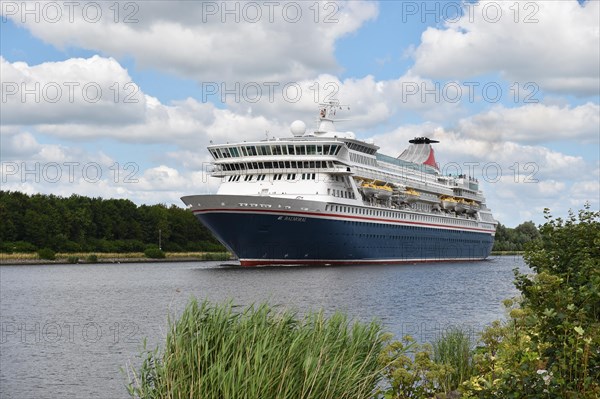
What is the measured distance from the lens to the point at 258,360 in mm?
11461

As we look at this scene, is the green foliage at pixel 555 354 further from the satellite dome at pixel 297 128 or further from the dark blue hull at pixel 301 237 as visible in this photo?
the satellite dome at pixel 297 128

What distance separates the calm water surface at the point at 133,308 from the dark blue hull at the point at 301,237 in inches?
109

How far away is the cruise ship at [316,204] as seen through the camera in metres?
61.4

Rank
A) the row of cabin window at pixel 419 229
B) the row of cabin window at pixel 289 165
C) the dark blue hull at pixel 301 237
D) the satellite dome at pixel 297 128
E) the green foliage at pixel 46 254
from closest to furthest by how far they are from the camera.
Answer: the dark blue hull at pixel 301 237 → the row of cabin window at pixel 289 165 → the row of cabin window at pixel 419 229 → the satellite dome at pixel 297 128 → the green foliage at pixel 46 254

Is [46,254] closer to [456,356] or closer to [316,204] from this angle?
[316,204]

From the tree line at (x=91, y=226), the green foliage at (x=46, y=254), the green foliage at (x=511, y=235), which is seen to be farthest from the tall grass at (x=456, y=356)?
the green foliage at (x=511, y=235)

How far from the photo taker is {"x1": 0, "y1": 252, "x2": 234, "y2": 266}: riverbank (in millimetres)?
93875

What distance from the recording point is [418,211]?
8931 cm

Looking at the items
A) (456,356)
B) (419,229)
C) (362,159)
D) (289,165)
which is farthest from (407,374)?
(419,229)

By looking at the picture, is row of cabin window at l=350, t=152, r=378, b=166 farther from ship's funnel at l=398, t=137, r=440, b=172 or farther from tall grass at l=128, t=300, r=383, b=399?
tall grass at l=128, t=300, r=383, b=399

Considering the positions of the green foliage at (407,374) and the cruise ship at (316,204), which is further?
the cruise ship at (316,204)

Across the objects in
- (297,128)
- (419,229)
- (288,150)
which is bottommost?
(419,229)

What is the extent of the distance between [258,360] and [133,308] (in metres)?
27.5

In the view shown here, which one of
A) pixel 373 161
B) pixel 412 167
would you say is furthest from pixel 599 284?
pixel 412 167
